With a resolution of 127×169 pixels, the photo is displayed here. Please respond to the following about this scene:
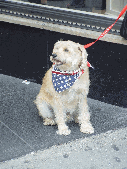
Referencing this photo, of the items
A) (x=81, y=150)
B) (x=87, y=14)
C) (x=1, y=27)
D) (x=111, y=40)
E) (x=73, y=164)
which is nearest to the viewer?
(x=73, y=164)

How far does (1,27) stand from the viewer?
5180 mm

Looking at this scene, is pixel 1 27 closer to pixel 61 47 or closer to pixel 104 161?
pixel 61 47

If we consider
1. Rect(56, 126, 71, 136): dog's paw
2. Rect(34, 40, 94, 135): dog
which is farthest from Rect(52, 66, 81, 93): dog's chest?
Rect(56, 126, 71, 136): dog's paw

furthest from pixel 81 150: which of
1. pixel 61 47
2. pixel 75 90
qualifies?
pixel 61 47

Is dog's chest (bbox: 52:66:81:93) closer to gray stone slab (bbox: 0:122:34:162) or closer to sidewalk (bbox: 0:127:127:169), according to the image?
sidewalk (bbox: 0:127:127:169)

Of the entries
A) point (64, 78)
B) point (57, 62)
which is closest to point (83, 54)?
point (57, 62)

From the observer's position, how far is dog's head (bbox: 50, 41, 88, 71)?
3.28 metres

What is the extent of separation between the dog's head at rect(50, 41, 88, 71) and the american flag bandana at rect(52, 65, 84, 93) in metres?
0.16

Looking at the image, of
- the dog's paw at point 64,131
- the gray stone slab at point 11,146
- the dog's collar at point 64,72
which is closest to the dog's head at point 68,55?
the dog's collar at point 64,72

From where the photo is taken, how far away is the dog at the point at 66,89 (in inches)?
131

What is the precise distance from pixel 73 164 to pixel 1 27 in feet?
10.2

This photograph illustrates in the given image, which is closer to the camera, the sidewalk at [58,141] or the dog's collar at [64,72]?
the sidewalk at [58,141]

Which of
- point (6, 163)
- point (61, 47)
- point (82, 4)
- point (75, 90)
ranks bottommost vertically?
point (6, 163)

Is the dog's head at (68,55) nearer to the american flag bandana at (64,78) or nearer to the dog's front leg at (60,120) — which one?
the american flag bandana at (64,78)
